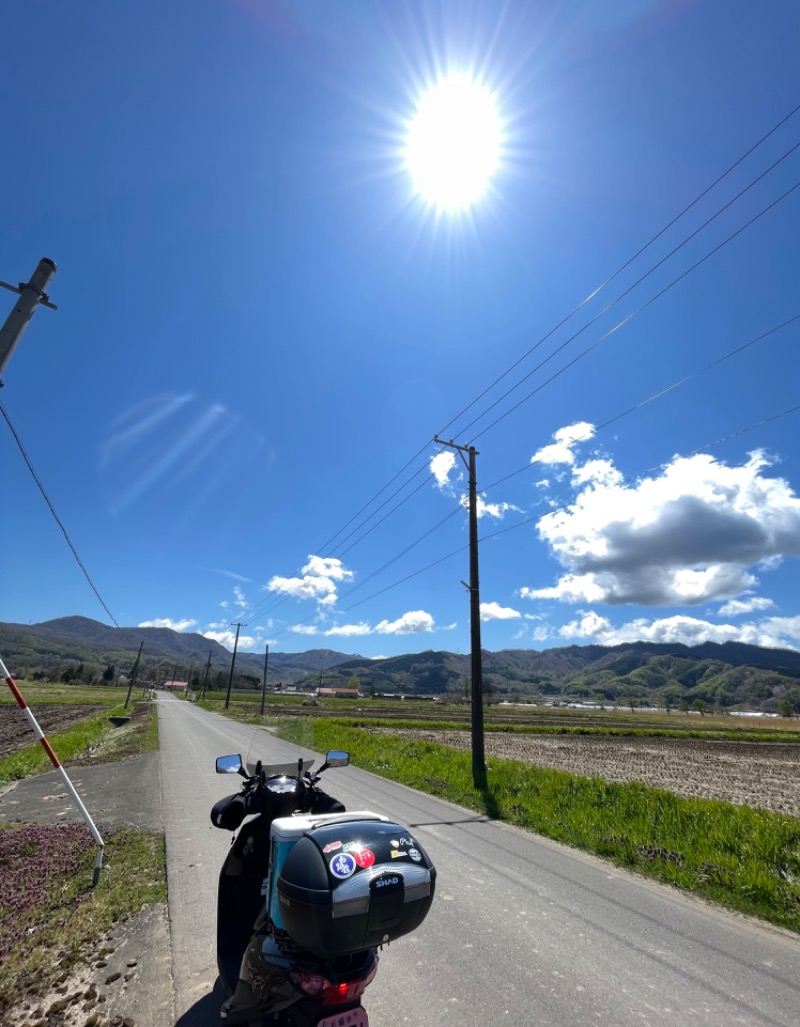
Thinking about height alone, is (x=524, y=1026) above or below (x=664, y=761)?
above

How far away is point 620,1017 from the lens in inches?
136

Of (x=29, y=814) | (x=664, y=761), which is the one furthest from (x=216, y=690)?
(x=29, y=814)

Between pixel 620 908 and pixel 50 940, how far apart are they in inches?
221

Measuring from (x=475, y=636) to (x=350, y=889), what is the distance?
13.6 metres

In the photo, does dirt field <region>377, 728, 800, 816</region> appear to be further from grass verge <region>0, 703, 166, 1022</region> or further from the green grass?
grass verge <region>0, 703, 166, 1022</region>

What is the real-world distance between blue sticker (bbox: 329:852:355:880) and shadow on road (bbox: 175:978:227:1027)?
204 cm

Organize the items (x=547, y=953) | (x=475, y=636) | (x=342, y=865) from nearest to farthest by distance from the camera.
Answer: (x=342, y=865) → (x=547, y=953) → (x=475, y=636)

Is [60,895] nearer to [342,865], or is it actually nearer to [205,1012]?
[205,1012]

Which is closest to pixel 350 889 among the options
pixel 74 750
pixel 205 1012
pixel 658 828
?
pixel 205 1012

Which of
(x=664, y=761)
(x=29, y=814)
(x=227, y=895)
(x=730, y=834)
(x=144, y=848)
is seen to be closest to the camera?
(x=227, y=895)

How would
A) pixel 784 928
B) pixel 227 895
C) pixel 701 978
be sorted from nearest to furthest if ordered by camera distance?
pixel 227 895 < pixel 701 978 < pixel 784 928

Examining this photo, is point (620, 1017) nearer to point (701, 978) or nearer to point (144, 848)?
point (701, 978)

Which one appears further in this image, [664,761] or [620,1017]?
[664,761]

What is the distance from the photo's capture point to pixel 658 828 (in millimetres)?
8344
